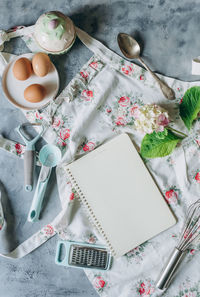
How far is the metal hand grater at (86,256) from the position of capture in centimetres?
77

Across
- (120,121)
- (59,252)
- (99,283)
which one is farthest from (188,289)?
(120,121)

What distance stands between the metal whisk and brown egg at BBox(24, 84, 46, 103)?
429 millimetres

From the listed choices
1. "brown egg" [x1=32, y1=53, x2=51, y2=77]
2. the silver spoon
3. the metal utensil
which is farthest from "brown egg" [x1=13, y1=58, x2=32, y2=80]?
→ the silver spoon

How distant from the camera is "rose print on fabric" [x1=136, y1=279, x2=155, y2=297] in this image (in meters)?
0.77

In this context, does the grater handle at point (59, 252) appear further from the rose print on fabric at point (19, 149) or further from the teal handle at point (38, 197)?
the rose print on fabric at point (19, 149)

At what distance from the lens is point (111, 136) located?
788mm

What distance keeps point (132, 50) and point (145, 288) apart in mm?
553

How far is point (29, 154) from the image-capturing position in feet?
2.53

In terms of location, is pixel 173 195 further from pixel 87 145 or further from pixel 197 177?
pixel 87 145

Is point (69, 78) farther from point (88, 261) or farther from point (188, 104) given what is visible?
point (88, 261)

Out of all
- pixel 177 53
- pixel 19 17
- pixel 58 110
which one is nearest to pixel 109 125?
pixel 58 110

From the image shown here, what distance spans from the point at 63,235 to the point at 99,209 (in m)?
0.10

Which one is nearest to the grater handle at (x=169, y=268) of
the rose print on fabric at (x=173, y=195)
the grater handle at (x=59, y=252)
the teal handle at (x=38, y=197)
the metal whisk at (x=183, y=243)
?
the metal whisk at (x=183, y=243)

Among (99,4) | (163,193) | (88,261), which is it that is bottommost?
(88,261)
